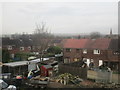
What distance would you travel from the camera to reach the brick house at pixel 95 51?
7.58 meters

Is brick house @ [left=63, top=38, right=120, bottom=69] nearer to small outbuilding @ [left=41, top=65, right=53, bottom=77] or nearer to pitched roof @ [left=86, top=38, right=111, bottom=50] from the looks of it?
pitched roof @ [left=86, top=38, right=111, bottom=50]

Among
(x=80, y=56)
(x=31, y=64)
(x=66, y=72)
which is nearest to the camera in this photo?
(x=66, y=72)

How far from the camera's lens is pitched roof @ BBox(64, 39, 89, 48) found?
919cm

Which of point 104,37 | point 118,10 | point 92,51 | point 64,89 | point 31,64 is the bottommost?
point 64,89

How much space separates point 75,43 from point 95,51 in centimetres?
178

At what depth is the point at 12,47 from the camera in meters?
11.8

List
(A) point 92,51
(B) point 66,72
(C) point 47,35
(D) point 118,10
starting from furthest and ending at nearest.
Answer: (C) point 47,35 < (A) point 92,51 < (B) point 66,72 < (D) point 118,10

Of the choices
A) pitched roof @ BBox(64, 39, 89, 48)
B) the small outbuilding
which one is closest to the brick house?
pitched roof @ BBox(64, 39, 89, 48)

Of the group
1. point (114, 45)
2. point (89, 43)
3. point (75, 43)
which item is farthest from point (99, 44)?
point (75, 43)

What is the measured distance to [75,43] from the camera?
9594mm

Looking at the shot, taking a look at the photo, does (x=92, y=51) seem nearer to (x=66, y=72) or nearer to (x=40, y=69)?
(x=66, y=72)

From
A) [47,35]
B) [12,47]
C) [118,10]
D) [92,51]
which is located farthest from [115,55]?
[12,47]

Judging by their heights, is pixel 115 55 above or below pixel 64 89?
above

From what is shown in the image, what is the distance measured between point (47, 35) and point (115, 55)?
5.93 metres
